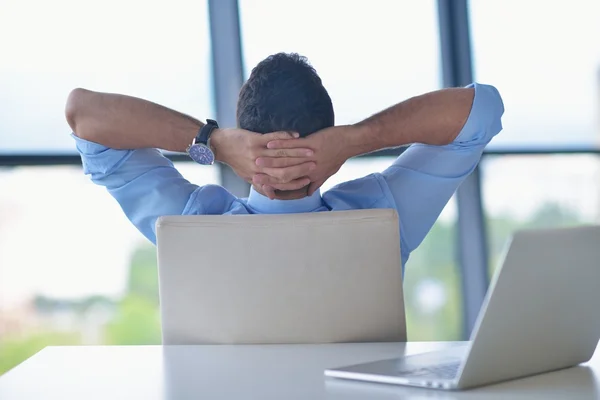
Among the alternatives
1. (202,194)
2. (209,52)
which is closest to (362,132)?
(202,194)

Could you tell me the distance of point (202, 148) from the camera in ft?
6.31

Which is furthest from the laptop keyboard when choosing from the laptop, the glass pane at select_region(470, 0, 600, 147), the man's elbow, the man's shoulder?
the glass pane at select_region(470, 0, 600, 147)

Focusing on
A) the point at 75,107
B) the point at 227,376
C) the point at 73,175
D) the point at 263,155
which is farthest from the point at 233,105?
the point at 227,376

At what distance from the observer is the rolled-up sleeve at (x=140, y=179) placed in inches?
79.7

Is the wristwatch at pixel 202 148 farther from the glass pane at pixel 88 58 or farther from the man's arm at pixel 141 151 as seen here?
the glass pane at pixel 88 58

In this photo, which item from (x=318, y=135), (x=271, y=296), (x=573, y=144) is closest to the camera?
(x=271, y=296)

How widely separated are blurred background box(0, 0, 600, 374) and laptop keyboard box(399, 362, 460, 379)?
2.81 metres

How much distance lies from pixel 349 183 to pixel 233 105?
6.10 feet

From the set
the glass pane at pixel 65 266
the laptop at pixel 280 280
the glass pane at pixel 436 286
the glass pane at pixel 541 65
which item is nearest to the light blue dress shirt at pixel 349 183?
the laptop at pixel 280 280

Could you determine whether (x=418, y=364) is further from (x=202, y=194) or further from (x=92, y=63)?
(x=92, y=63)

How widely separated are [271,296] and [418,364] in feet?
1.36

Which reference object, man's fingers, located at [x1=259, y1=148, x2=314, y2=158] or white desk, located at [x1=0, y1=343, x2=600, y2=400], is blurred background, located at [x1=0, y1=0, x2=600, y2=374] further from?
white desk, located at [x1=0, y1=343, x2=600, y2=400]

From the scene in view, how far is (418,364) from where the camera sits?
3.59 feet

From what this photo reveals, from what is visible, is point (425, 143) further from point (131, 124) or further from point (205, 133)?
point (131, 124)
